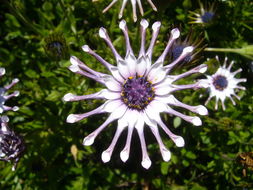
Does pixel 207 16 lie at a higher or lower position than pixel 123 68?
higher

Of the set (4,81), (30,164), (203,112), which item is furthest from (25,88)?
(203,112)

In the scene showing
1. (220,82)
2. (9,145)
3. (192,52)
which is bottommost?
(9,145)

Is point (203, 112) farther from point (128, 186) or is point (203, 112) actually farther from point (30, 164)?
point (128, 186)

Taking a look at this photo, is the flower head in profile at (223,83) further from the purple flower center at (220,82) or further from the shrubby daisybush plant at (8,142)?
the shrubby daisybush plant at (8,142)

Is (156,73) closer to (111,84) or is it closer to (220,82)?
(111,84)

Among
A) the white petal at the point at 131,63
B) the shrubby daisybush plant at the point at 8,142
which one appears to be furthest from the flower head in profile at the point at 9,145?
the white petal at the point at 131,63

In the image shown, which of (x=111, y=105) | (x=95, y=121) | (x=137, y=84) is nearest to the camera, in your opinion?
(x=111, y=105)

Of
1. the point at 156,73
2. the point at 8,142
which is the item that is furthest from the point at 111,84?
the point at 8,142
